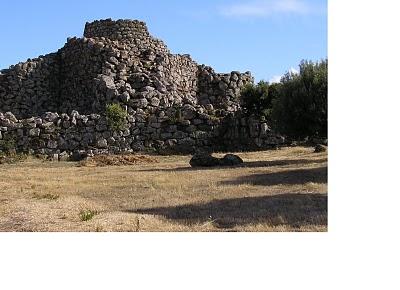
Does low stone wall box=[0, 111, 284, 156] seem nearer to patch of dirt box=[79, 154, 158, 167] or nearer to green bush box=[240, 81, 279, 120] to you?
green bush box=[240, 81, 279, 120]

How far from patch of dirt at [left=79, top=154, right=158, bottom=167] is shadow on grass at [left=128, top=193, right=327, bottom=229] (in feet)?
24.3

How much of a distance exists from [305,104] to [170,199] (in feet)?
22.5

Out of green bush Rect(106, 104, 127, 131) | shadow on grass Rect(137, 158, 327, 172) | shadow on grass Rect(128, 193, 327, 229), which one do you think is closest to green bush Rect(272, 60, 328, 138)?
shadow on grass Rect(137, 158, 327, 172)

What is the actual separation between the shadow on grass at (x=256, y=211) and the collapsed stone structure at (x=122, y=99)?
10076 mm

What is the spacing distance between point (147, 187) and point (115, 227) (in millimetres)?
3530

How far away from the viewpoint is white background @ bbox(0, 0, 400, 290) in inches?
186

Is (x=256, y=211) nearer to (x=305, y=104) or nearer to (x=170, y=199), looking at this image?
(x=170, y=199)

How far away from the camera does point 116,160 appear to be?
15.9 m

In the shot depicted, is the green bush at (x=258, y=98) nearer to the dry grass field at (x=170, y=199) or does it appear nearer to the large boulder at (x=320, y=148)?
the large boulder at (x=320, y=148)
